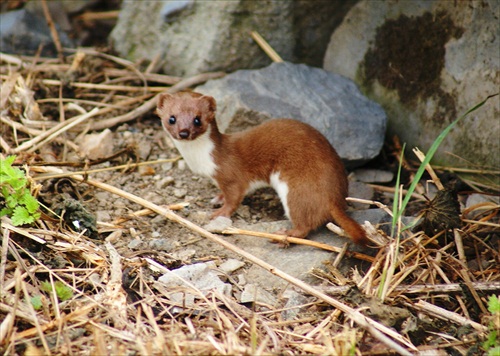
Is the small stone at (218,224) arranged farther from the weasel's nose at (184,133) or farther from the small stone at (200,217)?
the weasel's nose at (184,133)

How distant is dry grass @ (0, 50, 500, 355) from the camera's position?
10.6 ft

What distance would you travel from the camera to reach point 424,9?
509cm

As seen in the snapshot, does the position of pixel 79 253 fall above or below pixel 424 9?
below

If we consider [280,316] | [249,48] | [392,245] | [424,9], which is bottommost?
[280,316]

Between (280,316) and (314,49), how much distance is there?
3.01 m

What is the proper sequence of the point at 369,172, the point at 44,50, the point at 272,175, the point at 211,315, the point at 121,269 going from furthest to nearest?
the point at 44,50 → the point at 369,172 → the point at 272,175 → the point at 121,269 → the point at 211,315

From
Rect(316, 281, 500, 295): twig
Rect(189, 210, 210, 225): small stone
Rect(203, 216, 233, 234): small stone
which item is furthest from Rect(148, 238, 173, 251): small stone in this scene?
Rect(316, 281, 500, 295): twig

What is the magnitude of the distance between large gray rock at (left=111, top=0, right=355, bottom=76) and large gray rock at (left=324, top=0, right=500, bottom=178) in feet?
0.76

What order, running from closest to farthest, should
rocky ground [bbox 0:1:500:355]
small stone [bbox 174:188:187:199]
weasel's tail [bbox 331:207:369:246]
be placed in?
rocky ground [bbox 0:1:500:355]
weasel's tail [bbox 331:207:369:246]
small stone [bbox 174:188:187:199]

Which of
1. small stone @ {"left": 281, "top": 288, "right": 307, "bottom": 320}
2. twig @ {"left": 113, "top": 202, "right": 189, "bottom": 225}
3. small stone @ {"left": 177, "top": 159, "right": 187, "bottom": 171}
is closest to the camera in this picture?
small stone @ {"left": 281, "top": 288, "right": 307, "bottom": 320}

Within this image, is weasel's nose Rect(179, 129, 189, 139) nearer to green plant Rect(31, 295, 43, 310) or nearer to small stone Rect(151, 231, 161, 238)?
small stone Rect(151, 231, 161, 238)

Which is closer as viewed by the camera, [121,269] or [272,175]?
[121,269]

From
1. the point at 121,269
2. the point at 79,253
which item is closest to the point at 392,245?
the point at 121,269

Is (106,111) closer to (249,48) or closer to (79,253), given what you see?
(249,48)
